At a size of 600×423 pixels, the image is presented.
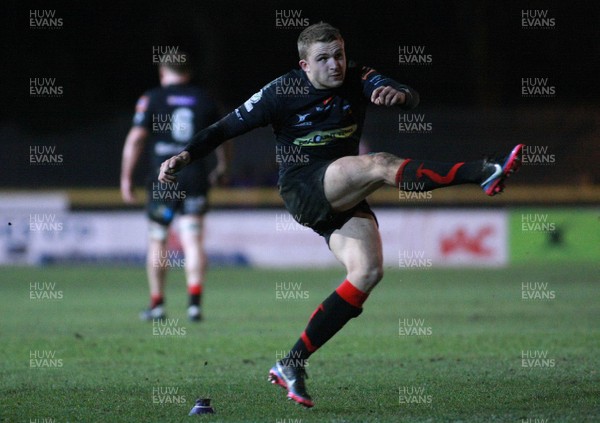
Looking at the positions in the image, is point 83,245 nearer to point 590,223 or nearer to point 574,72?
point 590,223

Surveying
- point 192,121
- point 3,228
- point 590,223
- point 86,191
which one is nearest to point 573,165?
point 590,223

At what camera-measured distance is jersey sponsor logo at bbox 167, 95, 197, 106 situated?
11852 millimetres

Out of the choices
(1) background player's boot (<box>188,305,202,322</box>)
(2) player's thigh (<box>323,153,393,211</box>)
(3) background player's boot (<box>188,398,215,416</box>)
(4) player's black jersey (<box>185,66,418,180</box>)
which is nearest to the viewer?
(3) background player's boot (<box>188,398,215,416</box>)

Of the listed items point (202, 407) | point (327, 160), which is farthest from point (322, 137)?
point (202, 407)

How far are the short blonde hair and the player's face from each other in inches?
1.0

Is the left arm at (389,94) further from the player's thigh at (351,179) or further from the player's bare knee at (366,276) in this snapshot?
the player's bare knee at (366,276)

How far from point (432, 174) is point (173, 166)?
155 cm

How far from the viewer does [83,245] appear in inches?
837

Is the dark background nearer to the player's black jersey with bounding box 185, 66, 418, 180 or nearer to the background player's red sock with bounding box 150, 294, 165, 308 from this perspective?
the background player's red sock with bounding box 150, 294, 165, 308

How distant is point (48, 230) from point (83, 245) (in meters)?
0.73

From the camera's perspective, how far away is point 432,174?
5.95 meters

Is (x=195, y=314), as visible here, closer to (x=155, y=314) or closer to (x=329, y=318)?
(x=155, y=314)

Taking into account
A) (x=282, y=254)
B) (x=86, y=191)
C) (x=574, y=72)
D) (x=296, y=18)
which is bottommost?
(x=282, y=254)

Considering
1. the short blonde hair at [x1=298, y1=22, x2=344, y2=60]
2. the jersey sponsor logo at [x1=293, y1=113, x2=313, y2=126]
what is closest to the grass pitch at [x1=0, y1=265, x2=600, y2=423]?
the jersey sponsor logo at [x1=293, y1=113, x2=313, y2=126]
